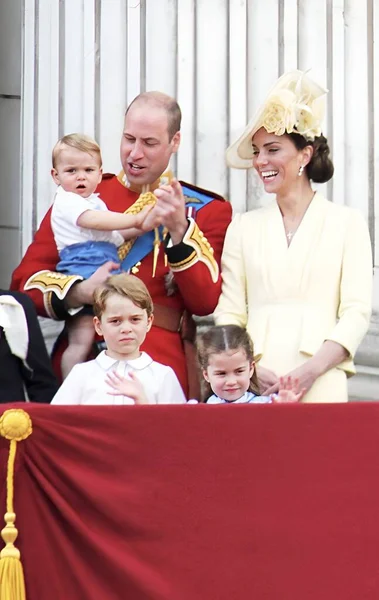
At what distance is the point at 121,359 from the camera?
170 inches

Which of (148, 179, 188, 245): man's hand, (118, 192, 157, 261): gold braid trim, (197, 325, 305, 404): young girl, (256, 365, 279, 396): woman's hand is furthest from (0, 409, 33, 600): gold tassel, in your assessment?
(118, 192, 157, 261): gold braid trim

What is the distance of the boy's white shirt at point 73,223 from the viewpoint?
473 cm

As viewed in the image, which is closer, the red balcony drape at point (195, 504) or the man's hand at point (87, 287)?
the red balcony drape at point (195, 504)

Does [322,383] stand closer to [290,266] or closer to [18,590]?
[290,266]

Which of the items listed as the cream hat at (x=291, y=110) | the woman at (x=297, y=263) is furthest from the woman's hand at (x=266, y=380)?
the cream hat at (x=291, y=110)

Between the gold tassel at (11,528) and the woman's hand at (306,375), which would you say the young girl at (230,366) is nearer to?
the woman's hand at (306,375)

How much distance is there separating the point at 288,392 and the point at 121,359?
430 millimetres

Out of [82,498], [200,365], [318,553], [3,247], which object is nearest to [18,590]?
[82,498]

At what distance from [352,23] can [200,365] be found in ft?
5.56

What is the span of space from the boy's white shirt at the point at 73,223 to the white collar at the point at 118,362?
51 cm

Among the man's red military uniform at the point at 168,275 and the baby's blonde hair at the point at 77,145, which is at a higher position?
the baby's blonde hair at the point at 77,145

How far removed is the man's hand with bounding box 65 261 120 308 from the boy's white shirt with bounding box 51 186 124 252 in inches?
4.0

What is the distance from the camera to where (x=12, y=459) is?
148 inches

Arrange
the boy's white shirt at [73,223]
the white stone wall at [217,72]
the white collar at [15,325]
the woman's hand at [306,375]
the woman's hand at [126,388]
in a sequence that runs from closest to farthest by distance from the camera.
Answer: the woman's hand at [126,388] → the woman's hand at [306,375] → the white collar at [15,325] → the boy's white shirt at [73,223] → the white stone wall at [217,72]
